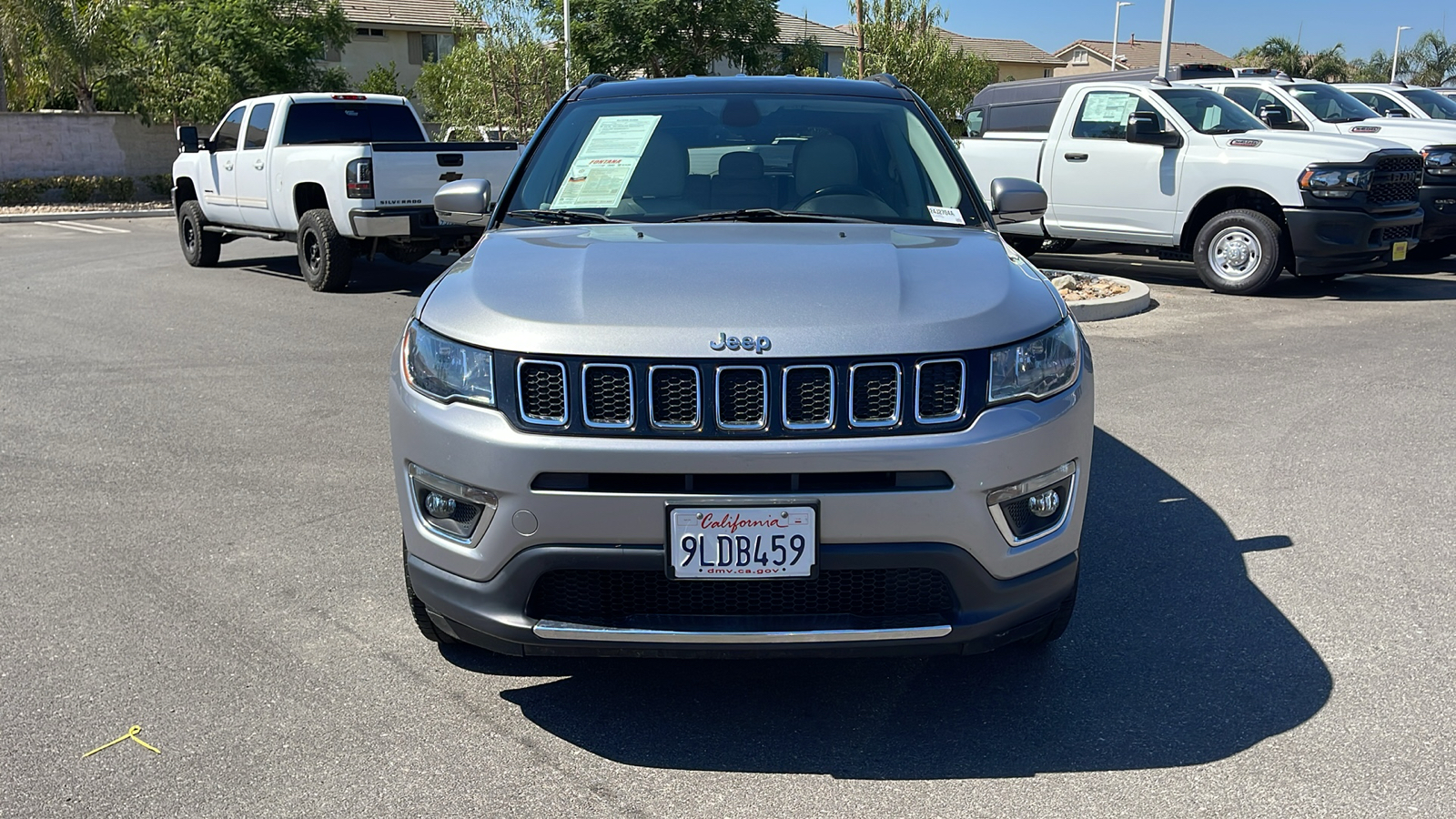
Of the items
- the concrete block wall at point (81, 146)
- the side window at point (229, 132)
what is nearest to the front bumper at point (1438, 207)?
the side window at point (229, 132)

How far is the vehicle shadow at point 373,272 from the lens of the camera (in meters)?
12.6

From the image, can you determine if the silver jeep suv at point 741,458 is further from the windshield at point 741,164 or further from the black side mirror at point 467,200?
the black side mirror at point 467,200

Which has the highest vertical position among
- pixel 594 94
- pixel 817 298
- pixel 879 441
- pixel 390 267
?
pixel 594 94

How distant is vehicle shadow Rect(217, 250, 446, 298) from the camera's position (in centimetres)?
1256

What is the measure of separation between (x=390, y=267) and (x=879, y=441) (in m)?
12.4

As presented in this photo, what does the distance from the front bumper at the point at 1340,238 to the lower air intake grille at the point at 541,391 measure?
9645 millimetres

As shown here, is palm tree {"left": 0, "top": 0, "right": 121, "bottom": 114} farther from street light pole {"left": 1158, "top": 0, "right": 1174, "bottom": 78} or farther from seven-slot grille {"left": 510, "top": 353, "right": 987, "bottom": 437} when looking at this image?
seven-slot grille {"left": 510, "top": 353, "right": 987, "bottom": 437}

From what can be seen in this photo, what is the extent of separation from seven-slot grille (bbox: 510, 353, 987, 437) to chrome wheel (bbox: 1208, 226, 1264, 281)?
942 centimetres

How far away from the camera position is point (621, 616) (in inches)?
120

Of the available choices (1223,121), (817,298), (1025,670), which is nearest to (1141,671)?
(1025,670)

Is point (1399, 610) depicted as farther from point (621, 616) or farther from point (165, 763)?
point (165, 763)

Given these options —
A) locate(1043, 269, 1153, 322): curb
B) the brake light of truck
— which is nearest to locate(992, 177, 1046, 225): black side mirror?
locate(1043, 269, 1153, 322): curb

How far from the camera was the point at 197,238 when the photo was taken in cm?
1451

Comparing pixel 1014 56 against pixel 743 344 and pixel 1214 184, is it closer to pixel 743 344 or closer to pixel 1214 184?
pixel 1214 184
